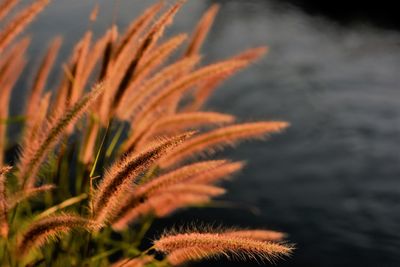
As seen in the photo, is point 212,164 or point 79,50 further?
point 79,50

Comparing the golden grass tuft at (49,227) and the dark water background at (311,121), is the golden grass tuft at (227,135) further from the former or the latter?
the dark water background at (311,121)

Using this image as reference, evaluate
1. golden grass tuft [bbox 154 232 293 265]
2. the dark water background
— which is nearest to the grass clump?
golden grass tuft [bbox 154 232 293 265]

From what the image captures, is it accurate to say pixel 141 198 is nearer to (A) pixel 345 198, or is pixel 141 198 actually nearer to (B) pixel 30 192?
(B) pixel 30 192

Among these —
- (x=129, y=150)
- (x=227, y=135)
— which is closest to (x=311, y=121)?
(x=227, y=135)

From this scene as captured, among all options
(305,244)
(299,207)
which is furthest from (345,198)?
(305,244)

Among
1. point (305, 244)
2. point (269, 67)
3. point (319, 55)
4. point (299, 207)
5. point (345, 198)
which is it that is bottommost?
point (305, 244)

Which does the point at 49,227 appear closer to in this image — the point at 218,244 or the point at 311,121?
the point at 218,244

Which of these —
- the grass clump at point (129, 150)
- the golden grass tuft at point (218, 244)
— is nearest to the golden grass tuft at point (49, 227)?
the grass clump at point (129, 150)

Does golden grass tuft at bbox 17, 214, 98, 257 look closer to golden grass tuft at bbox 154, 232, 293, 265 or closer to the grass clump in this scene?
the grass clump
